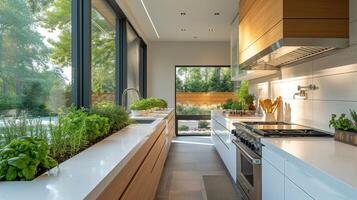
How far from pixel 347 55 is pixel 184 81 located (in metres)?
6.25

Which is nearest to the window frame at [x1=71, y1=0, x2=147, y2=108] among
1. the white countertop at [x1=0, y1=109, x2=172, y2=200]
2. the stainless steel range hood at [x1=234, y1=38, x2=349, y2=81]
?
the white countertop at [x1=0, y1=109, x2=172, y2=200]

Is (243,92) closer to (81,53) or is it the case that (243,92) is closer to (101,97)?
(101,97)

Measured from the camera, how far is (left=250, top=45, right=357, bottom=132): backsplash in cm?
218

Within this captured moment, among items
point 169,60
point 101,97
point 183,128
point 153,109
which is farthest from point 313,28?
point 183,128

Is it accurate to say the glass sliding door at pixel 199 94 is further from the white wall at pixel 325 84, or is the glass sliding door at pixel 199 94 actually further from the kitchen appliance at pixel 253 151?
the kitchen appliance at pixel 253 151

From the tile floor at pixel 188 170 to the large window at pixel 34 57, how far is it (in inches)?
63.9

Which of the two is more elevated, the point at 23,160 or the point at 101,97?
the point at 101,97

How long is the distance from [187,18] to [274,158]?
4.33m

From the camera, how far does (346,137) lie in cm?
196

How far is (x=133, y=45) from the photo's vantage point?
6.46 meters

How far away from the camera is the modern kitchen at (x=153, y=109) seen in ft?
4.03

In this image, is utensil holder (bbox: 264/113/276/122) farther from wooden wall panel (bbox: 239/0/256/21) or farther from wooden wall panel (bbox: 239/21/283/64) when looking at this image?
wooden wall panel (bbox: 239/0/256/21)

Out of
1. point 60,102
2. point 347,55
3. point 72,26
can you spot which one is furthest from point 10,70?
point 347,55

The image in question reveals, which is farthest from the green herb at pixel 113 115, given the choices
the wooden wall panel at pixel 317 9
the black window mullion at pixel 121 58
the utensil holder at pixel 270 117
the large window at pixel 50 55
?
the black window mullion at pixel 121 58
